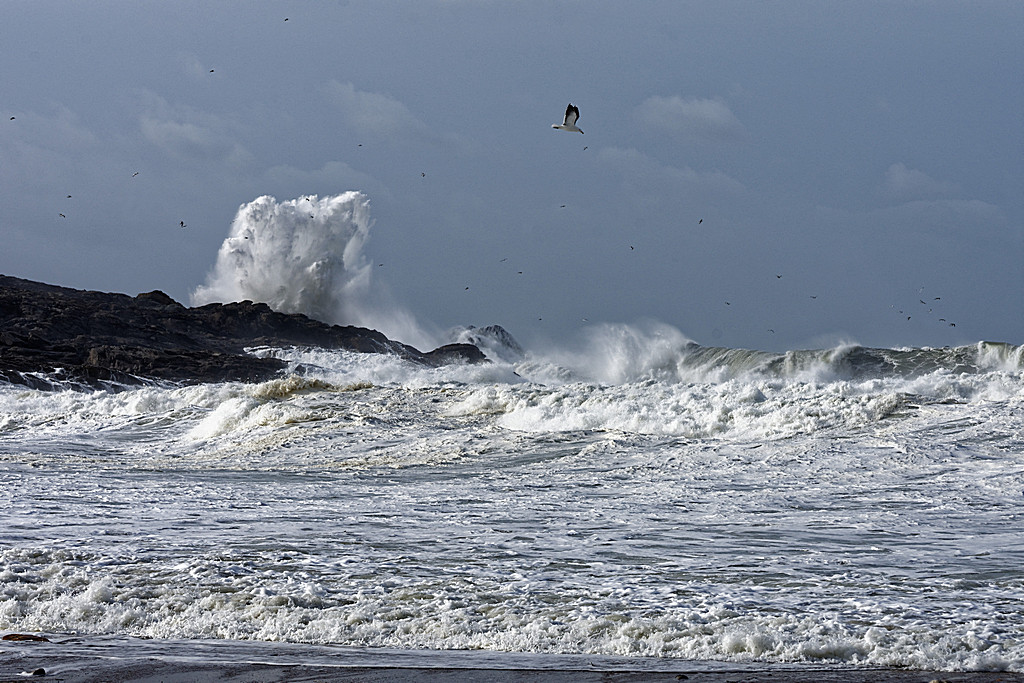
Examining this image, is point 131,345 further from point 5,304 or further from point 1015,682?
point 1015,682

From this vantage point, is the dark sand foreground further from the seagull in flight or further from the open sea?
the seagull in flight

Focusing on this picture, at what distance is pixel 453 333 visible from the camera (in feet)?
191

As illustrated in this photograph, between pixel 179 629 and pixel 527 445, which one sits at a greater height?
pixel 527 445

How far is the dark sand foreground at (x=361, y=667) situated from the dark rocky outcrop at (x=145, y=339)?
27436 mm

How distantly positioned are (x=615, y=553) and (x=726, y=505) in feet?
7.97

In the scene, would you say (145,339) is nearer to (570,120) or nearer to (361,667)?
(570,120)

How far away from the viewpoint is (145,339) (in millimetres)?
42250

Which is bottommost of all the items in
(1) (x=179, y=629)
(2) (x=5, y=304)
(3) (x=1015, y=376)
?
(1) (x=179, y=629)

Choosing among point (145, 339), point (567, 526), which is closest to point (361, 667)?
point (567, 526)

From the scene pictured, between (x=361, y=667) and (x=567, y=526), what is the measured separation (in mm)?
3977

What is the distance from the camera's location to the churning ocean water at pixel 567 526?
16.3 feet

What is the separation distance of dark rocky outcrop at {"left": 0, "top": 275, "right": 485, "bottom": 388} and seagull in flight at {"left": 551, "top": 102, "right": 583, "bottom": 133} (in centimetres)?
2183

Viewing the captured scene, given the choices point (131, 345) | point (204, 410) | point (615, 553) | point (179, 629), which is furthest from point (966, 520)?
point (131, 345)

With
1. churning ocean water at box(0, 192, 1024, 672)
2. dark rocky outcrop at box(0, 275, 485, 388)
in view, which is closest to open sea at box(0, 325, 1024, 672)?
churning ocean water at box(0, 192, 1024, 672)
